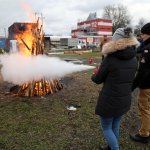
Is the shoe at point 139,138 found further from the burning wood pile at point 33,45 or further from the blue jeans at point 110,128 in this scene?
the burning wood pile at point 33,45

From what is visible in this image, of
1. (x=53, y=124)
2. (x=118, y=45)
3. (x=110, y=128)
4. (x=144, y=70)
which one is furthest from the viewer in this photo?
(x=53, y=124)

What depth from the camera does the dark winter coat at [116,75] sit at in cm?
404

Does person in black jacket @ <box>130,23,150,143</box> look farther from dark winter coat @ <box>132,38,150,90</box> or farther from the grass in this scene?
the grass

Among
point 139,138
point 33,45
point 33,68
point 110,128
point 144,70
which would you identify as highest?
point 33,45

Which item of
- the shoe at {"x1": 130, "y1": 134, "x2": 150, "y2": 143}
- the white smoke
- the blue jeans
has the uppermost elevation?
the white smoke

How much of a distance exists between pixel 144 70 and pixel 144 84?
0.28m

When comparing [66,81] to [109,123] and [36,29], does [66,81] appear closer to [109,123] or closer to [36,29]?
[36,29]

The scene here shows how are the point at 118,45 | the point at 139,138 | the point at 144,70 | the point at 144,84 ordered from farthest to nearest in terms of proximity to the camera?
the point at 139,138
the point at 144,84
the point at 144,70
the point at 118,45

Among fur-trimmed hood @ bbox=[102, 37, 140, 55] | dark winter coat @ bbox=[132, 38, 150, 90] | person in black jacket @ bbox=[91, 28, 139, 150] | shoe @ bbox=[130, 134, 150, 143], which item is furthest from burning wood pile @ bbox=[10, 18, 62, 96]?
fur-trimmed hood @ bbox=[102, 37, 140, 55]

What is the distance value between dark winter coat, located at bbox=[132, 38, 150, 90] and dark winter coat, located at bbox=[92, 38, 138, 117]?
788mm

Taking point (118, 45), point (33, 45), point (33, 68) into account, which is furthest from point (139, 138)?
point (33, 45)

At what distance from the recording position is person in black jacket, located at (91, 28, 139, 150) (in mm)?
4039

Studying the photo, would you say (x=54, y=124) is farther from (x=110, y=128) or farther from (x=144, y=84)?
(x=144, y=84)

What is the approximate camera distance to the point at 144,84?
5199 millimetres
